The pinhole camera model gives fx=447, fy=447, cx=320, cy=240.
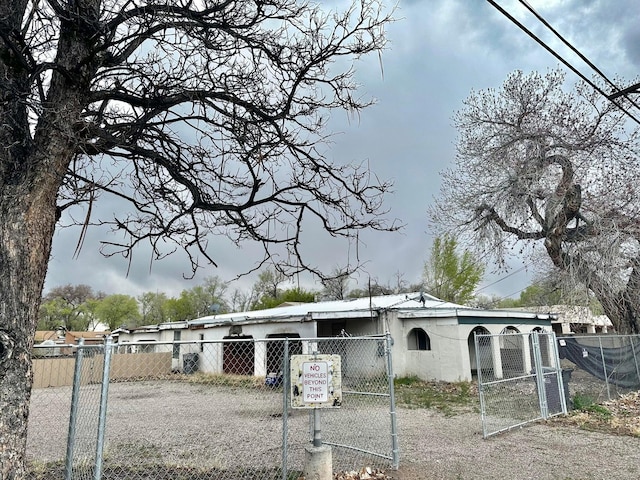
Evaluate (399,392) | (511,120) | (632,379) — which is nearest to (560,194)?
(511,120)

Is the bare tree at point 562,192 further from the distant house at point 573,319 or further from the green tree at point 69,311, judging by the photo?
the green tree at point 69,311

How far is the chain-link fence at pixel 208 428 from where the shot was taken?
17.9 feet

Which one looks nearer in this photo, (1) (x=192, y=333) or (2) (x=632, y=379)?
(2) (x=632, y=379)

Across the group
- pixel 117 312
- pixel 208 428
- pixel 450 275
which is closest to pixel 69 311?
pixel 117 312

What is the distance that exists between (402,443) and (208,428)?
4226 mm

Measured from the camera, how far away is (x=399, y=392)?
50.2ft

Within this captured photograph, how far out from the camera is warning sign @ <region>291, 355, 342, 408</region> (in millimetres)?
4957

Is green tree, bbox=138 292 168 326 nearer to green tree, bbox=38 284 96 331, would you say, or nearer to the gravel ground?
green tree, bbox=38 284 96 331

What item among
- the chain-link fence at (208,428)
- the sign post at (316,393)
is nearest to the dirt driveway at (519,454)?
the chain-link fence at (208,428)

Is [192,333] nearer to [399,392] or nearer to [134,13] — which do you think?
[399,392]

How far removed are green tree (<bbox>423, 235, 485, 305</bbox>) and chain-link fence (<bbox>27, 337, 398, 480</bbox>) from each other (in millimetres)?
19297

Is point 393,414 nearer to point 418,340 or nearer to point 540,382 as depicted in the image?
point 540,382

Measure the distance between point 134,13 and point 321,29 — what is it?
1.77m

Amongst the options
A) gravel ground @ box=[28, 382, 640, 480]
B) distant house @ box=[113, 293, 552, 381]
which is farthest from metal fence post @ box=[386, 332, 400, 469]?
distant house @ box=[113, 293, 552, 381]
